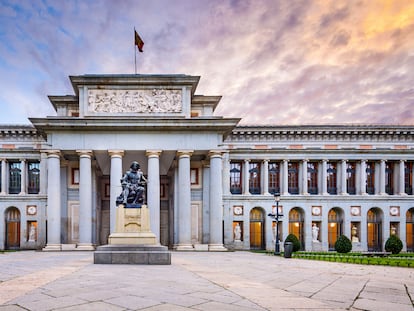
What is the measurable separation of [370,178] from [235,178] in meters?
17.4

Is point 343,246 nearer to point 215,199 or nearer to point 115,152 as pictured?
point 215,199

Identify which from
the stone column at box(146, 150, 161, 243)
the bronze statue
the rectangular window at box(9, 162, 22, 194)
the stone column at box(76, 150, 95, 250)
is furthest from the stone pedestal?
the rectangular window at box(9, 162, 22, 194)

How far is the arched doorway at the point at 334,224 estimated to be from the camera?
142 ft

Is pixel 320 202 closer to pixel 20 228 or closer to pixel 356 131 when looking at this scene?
pixel 356 131

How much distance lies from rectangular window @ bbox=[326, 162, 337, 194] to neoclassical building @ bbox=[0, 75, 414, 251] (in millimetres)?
128

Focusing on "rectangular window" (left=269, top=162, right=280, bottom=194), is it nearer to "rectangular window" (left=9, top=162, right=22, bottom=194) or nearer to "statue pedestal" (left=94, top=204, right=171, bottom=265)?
"statue pedestal" (left=94, top=204, right=171, bottom=265)

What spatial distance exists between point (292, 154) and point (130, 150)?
20340mm

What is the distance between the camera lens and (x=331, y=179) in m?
43.6

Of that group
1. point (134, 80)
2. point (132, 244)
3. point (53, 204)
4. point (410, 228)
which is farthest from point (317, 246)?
point (132, 244)

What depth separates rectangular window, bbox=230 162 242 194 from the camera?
142 ft

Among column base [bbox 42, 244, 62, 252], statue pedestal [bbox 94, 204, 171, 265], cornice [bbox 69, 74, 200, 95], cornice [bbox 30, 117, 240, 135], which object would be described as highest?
cornice [bbox 69, 74, 200, 95]

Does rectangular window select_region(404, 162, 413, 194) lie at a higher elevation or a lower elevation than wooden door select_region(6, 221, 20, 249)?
higher

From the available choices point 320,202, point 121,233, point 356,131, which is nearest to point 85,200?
point 121,233

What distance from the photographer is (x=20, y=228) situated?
39375 mm
